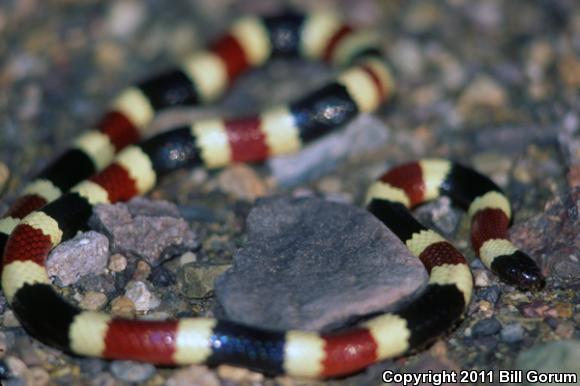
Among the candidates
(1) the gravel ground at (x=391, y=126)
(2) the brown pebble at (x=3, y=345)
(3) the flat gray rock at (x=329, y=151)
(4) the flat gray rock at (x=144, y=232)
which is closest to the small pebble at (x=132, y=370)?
(1) the gravel ground at (x=391, y=126)

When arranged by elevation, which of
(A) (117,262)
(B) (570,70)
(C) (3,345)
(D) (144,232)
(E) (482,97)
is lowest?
(C) (3,345)

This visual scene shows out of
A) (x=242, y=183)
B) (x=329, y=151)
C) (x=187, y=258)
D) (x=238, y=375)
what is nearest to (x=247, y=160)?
(x=242, y=183)

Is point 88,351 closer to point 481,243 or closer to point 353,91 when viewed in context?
point 481,243

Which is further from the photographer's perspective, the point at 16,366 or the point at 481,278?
the point at 481,278

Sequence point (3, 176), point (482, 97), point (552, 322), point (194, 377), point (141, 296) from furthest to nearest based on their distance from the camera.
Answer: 1. point (482, 97)
2. point (3, 176)
3. point (141, 296)
4. point (552, 322)
5. point (194, 377)

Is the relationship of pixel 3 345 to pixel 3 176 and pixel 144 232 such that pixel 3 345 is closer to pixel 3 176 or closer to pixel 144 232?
pixel 144 232

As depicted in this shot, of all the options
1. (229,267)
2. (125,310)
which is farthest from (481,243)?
(125,310)

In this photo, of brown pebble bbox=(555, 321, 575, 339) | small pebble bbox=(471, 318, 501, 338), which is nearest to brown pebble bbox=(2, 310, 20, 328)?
small pebble bbox=(471, 318, 501, 338)

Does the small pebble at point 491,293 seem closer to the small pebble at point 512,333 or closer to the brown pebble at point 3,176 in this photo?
the small pebble at point 512,333
